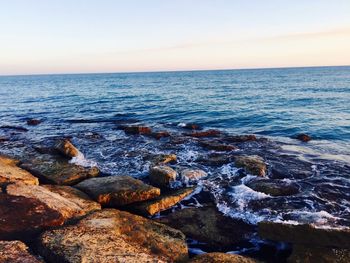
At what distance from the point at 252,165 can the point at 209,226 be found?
5.97 meters

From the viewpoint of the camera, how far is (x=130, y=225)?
29.5 feet

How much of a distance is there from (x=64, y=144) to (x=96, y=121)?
14381 millimetres

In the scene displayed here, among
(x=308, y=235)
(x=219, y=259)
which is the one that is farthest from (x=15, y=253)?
(x=308, y=235)

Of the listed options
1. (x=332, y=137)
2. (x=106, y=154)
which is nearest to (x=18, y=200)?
(x=106, y=154)

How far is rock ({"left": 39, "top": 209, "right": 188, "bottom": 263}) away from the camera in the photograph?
278 inches

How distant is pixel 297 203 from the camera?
11.8 meters

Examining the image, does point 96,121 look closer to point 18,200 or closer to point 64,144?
point 64,144

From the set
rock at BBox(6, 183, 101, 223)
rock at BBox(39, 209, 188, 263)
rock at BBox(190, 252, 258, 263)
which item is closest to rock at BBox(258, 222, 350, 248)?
rock at BBox(190, 252, 258, 263)

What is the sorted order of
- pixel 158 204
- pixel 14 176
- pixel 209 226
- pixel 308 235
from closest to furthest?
pixel 308 235 → pixel 209 226 → pixel 158 204 → pixel 14 176

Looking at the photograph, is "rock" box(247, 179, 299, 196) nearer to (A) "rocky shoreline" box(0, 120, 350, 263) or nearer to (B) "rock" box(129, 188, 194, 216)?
(A) "rocky shoreline" box(0, 120, 350, 263)

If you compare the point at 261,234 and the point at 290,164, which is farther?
the point at 290,164

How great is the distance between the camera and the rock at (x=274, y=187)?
41.4 ft

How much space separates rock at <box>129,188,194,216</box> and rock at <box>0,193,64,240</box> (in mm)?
3029

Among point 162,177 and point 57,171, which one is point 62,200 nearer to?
point 57,171
